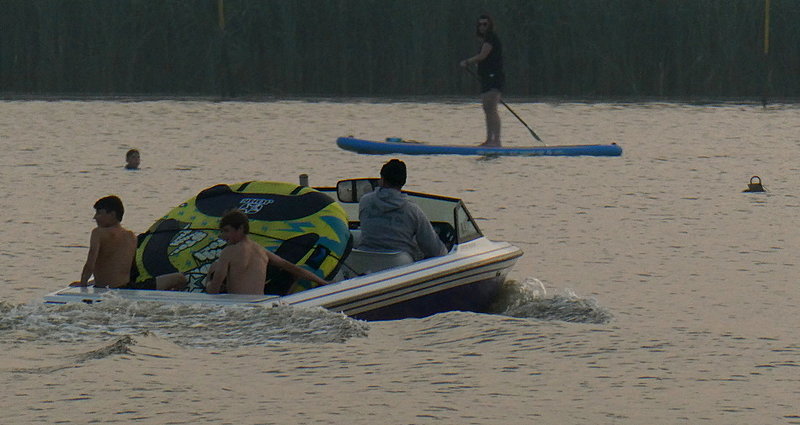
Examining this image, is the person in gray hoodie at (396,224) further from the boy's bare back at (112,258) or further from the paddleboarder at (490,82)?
the paddleboarder at (490,82)

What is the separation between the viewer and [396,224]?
12047mm

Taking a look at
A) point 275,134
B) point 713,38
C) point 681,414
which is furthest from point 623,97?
point 681,414

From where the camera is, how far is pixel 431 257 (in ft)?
39.7

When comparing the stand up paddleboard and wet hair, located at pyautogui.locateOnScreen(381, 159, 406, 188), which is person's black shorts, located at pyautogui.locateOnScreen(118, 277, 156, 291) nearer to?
wet hair, located at pyautogui.locateOnScreen(381, 159, 406, 188)

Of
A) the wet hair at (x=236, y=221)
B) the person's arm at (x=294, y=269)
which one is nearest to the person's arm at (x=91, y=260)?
the wet hair at (x=236, y=221)

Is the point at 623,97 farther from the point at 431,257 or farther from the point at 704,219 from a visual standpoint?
the point at 431,257

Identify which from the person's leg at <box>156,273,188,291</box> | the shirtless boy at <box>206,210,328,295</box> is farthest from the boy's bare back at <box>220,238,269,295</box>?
the person's leg at <box>156,273,188,291</box>

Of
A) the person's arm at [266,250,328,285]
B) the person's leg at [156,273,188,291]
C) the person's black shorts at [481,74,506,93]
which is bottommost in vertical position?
the person's leg at [156,273,188,291]

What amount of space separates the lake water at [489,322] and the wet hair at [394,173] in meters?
1.03

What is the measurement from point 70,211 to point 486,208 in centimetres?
428

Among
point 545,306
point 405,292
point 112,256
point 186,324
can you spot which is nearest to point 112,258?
point 112,256

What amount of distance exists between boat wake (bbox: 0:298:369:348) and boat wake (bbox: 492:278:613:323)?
1709mm

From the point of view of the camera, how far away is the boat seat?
12.0m

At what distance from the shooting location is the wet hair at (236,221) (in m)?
11.0
